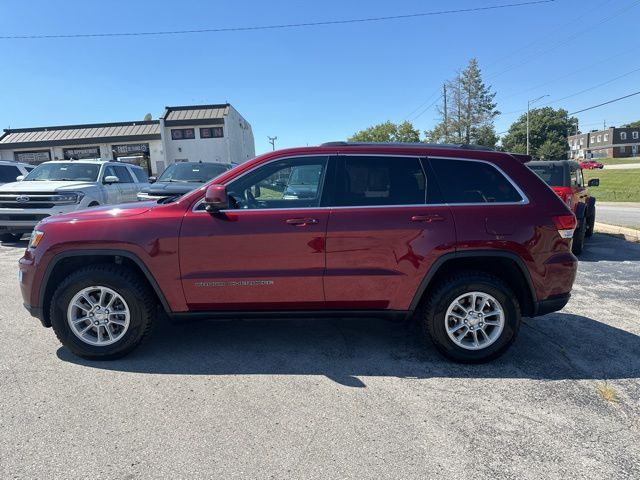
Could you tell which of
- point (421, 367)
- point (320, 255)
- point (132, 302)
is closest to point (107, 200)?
point (132, 302)

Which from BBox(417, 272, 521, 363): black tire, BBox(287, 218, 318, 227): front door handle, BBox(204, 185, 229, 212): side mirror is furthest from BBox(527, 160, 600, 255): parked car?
BBox(204, 185, 229, 212): side mirror

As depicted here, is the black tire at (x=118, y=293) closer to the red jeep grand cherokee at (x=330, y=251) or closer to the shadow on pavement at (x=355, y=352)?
the red jeep grand cherokee at (x=330, y=251)

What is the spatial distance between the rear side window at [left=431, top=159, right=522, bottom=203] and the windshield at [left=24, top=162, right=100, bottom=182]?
9191 millimetres

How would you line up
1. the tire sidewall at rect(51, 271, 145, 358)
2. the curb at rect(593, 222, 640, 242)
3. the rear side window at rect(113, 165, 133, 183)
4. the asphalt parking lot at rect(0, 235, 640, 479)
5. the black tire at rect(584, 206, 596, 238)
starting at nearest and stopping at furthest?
the asphalt parking lot at rect(0, 235, 640, 479) < the tire sidewall at rect(51, 271, 145, 358) < the curb at rect(593, 222, 640, 242) < the black tire at rect(584, 206, 596, 238) < the rear side window at rect(113, 165, 133, 183)

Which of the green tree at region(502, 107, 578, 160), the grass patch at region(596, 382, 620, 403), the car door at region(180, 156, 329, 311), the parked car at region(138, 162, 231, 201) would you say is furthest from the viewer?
the green tree at region(502, 107, 578, 160)

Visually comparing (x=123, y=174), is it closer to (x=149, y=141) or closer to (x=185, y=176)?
(x=185, y=176)

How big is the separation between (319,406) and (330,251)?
1.21 meters

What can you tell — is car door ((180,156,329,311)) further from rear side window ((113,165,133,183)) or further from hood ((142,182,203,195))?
rear side window ((113,165,133,183))

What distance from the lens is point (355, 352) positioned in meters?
4.08

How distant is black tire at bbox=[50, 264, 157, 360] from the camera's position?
3.80m

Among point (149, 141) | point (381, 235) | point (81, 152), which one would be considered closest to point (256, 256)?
point (381, 235)

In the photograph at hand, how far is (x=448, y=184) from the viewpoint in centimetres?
384

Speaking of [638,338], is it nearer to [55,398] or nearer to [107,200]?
[55,398]

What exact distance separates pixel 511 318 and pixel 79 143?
35597mm
